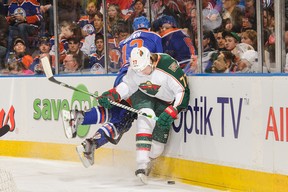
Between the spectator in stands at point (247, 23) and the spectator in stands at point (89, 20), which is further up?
the spectator in stands at point (89, 20)

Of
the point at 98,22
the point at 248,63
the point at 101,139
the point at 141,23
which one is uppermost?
the point at 98,22

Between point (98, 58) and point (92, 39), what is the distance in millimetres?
216

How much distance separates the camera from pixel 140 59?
7.88 metres

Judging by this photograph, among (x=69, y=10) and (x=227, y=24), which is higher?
(x=69, y=10)

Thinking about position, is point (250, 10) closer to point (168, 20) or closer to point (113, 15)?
point (168, 20)

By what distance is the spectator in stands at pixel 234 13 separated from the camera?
23.8 ft

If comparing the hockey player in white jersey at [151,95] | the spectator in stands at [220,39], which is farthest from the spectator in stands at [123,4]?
the spectator in stands at [220,39]

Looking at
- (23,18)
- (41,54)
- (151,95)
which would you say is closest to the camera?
(151,95)

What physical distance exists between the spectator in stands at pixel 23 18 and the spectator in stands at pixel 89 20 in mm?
845

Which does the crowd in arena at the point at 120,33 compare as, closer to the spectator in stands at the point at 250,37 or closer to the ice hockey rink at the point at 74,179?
the spectator in stands at the point at 250,37

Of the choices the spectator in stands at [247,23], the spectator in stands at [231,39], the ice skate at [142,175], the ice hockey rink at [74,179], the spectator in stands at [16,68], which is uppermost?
the spectator in stands at [247,23]

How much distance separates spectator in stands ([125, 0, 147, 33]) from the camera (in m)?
8.86

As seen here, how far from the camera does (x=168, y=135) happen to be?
8.22 m

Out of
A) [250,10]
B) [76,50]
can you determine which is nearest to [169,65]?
[250,10]
